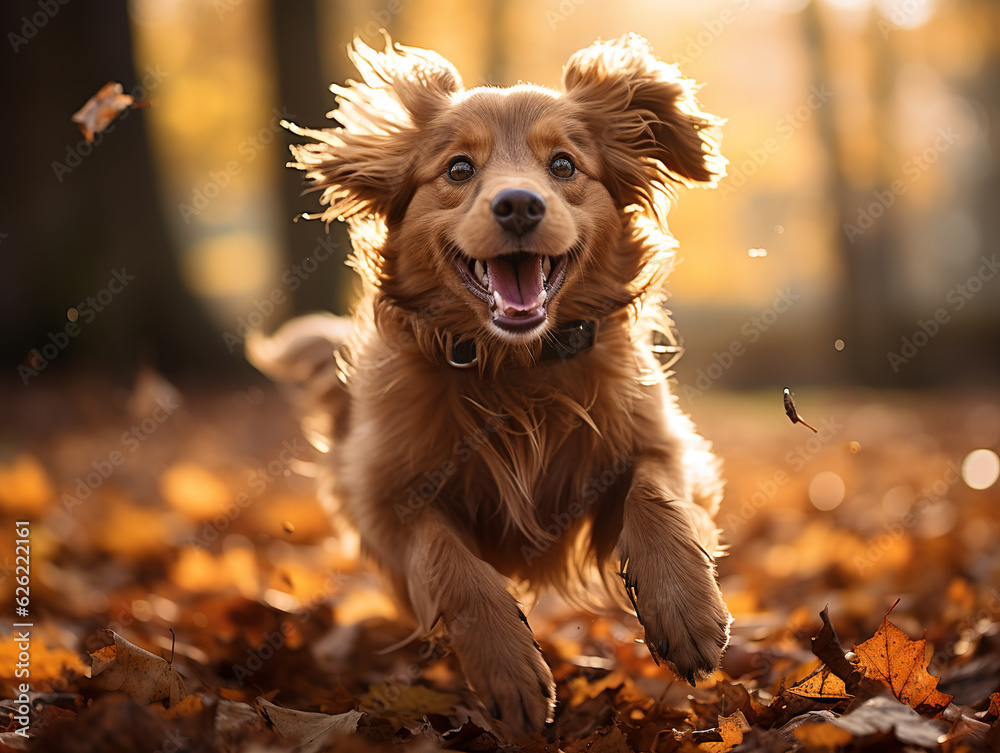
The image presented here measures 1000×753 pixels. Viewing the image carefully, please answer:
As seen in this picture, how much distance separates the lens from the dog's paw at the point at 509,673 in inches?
87.7

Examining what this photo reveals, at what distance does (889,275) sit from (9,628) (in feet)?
49.8

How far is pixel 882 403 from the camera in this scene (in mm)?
11594

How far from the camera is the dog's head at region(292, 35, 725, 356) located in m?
2.72

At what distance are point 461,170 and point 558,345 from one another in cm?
66

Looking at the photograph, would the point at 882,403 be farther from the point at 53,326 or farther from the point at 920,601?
the point at 53,326

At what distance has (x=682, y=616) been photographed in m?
2.34

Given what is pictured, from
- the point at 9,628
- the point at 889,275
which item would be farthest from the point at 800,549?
the point at 889,275
